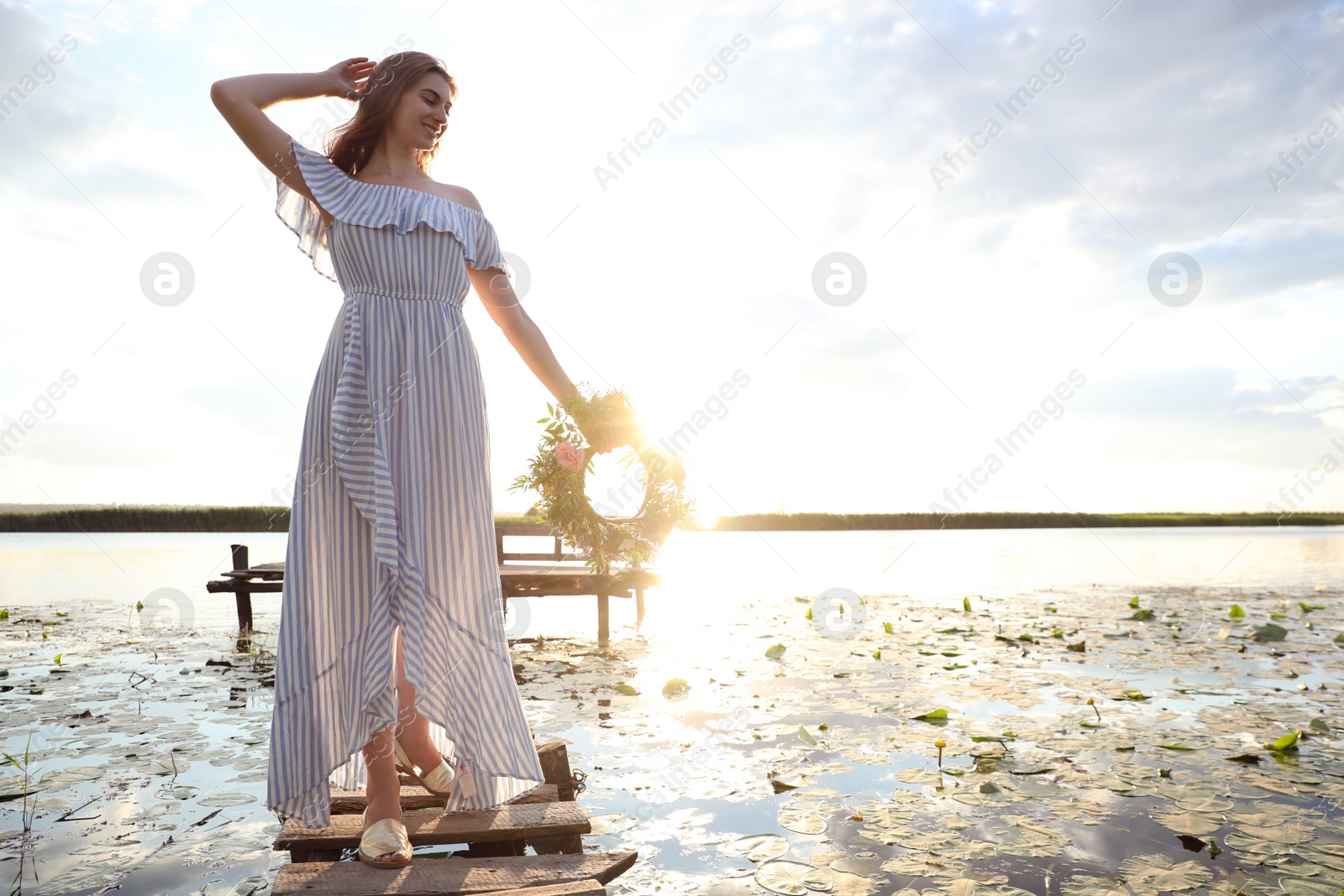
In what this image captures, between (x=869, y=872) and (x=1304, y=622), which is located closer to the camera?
(x=869, y=872)

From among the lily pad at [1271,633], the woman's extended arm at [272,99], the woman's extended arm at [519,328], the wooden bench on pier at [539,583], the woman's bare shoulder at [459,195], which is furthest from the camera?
the wooden bench on pier at [539,583]

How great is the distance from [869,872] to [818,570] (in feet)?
39.8

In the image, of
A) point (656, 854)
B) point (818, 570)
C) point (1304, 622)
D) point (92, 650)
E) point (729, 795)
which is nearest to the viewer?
point (656, 854)

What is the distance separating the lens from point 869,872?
7.86 ft

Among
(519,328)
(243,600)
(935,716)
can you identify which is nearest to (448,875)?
(519,328)

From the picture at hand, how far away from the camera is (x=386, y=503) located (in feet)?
7.09

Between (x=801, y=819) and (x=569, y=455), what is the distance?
1648 millimetres

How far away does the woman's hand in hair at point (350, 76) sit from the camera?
238 centimetres

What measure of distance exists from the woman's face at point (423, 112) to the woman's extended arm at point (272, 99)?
0.16 m

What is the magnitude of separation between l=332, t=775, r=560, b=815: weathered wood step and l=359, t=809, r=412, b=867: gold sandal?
409 millimetres

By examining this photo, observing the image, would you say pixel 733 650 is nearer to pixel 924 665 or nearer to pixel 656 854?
pixel 924 665

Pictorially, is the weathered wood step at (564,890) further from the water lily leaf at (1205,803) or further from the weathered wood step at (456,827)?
the water lily leaf at (1205,803)

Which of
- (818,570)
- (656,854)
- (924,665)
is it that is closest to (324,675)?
(656,854)

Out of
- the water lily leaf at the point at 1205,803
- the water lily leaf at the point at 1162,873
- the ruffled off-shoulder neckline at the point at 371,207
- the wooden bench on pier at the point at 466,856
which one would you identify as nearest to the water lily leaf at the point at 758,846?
the wooden bench on pier at the point at 466,856
